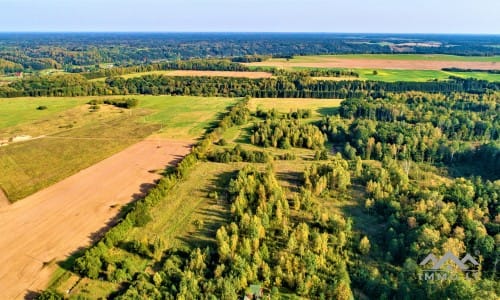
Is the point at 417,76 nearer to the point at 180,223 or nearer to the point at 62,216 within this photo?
the point at 180,223

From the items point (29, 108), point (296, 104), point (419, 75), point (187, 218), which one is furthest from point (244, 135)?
point (419, 75)

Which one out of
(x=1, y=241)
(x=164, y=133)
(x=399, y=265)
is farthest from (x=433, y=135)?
(x=1, y=241)

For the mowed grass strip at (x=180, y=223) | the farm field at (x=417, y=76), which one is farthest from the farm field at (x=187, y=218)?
the farm field at (x=417, y=76)

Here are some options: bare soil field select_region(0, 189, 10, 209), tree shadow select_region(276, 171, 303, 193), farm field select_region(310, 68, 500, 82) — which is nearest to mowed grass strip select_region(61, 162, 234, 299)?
tree shadow select_region(276, 171, 303, 193)

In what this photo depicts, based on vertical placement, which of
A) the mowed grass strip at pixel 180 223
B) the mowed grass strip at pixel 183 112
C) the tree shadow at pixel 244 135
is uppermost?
the mowed grass strip at pixel 183 112

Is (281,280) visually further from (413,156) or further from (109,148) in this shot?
(109,148)

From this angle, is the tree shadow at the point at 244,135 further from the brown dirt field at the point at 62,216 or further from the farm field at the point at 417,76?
the farm field at the point at 417,76
